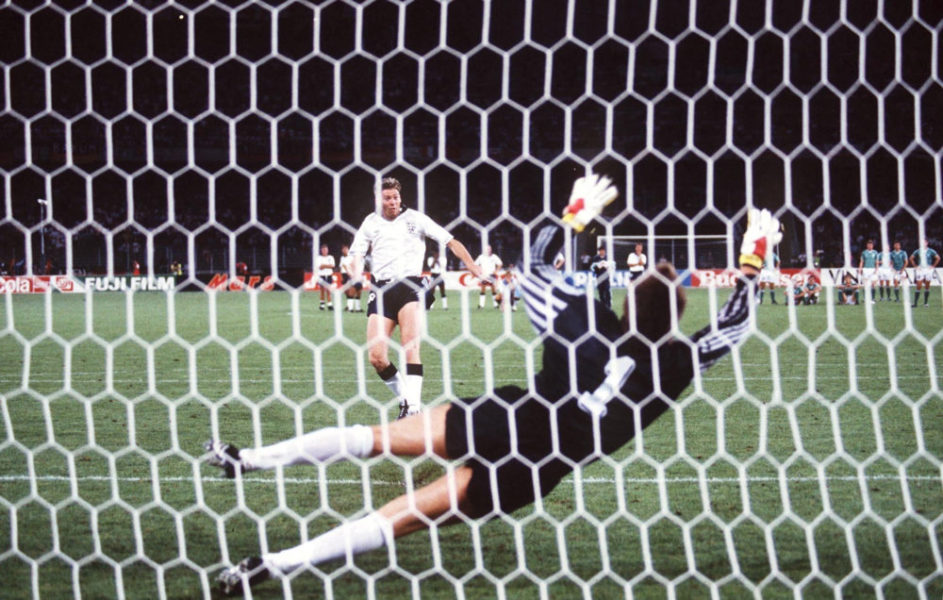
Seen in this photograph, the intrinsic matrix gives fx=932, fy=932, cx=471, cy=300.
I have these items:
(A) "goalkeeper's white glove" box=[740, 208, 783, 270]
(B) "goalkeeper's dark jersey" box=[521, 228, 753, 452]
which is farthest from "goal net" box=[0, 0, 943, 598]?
(B) "goalkeeper's dark jersey" box=[521, 228, 753, 452]

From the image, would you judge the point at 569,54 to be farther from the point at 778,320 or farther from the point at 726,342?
the point at 726,342

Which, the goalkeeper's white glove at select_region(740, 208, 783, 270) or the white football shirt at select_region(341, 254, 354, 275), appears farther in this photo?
the white football shirt at select_region(341, 254, 354, 275)

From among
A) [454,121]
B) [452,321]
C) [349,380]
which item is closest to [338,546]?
[349,380]

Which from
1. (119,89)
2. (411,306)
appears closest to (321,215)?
(119,89)

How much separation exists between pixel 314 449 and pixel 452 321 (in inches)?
524

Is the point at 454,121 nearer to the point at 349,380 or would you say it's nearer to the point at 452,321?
the point at 452,321

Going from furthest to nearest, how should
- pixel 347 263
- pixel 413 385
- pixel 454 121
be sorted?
pixel 454 121 < pixel 347 263 < pixel 413 385

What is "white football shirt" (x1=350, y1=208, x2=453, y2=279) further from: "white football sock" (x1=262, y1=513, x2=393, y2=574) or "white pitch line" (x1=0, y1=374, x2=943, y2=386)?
"white football sock" (x1=262, y1=513, x2=393, y2=574)

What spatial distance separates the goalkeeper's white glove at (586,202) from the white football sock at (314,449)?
3.38ft

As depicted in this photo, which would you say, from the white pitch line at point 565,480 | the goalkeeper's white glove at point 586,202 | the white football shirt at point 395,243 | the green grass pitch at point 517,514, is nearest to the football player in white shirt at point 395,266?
the white football shirt at point 395,243

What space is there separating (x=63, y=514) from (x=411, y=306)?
2.93m

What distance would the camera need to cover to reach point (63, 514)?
13.6 feet

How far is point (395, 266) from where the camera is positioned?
265 inches

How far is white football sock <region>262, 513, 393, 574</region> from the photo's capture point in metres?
3.13
